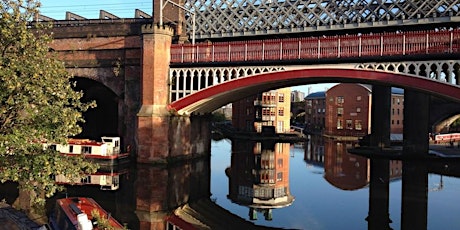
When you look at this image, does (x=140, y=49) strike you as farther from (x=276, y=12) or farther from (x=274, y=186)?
(x=274, y=186)

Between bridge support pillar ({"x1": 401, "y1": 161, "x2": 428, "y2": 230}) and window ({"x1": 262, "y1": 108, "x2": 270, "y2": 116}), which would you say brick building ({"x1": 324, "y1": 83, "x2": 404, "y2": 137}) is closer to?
window ({"x1": 262, "y1": 108, "x2": 270, "y2": 116})

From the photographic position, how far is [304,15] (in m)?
35.1

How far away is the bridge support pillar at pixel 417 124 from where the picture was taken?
41125 millimetres

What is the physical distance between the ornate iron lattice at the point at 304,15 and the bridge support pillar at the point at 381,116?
17261 millimetres

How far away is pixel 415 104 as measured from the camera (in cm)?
4131

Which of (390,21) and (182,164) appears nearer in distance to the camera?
(390,21)

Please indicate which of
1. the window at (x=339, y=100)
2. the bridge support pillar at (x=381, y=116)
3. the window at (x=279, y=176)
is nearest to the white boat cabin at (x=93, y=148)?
the window at (x=279, y=176)

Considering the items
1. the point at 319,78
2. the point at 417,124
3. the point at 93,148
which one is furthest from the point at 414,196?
the point at 93,148

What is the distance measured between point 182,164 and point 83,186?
955 centimetres

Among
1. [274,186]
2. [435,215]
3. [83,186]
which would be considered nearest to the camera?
[435,215]

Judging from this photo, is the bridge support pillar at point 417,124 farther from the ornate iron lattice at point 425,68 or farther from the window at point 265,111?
the window at point 265,111

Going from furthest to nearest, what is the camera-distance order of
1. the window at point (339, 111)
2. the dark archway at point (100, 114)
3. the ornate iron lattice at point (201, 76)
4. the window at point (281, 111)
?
the window at point (281, 111) < the window at point (339, 111) < the dark archway at point (100, 114) < the ornate iron lattice at point (201, 76)

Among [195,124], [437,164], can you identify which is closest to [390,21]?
[437,164]

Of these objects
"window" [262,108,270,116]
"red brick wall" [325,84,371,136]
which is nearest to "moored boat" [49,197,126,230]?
"window" [262,108,270,116]
